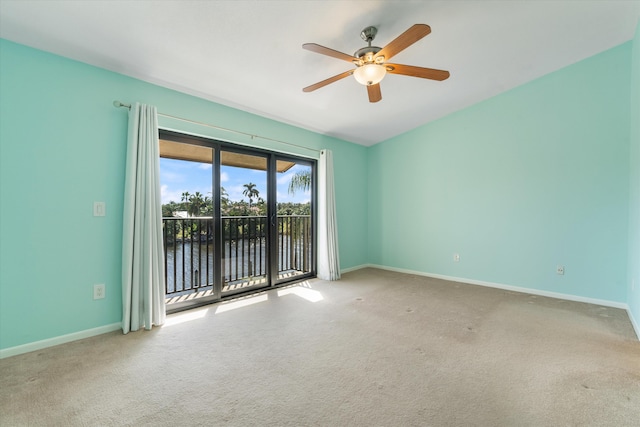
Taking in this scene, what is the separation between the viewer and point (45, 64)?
2.14m

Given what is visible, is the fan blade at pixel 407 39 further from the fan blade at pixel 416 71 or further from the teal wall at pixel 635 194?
the teal wall at pixel 635 194

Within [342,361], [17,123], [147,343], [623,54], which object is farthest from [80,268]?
[623,54]

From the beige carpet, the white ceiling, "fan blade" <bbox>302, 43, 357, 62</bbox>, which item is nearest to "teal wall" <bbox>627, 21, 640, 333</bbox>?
the beige carpet

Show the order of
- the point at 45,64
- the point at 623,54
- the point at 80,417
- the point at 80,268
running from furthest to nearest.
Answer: the point at 623,54 → the point at 80,268 → the point at 45,64 → the point at 80,417

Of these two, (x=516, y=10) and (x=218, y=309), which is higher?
(x=516, y=10)

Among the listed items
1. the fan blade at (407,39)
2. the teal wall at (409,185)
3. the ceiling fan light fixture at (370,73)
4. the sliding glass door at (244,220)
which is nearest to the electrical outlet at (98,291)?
the teal wall at (409,185)

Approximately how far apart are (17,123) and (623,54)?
6.10 m

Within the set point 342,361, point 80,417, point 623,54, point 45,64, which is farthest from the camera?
point 623,54

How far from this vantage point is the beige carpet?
55.4 inches

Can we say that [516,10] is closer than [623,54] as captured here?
Yes

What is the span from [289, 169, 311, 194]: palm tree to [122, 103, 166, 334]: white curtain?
1993mm

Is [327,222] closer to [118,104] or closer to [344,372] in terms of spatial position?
[344,372]

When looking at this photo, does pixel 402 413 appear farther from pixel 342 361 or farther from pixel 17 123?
pixel 17 123

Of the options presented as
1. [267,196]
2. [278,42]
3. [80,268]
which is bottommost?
[80,268]
